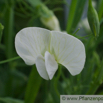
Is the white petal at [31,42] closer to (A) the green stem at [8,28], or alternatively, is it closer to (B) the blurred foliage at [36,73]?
(B) the blurred foliage at [36,73]

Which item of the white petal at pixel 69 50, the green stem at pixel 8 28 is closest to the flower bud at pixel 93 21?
the white petal at pixel 69 50

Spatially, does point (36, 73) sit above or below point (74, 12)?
below

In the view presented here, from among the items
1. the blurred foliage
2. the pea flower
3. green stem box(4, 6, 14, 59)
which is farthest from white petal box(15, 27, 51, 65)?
green stem box(4, 6, 14, 59)

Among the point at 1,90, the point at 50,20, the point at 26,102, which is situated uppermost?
the point at 50,20

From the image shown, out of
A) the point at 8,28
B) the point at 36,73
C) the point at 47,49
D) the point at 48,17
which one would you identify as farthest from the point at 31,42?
the point at 8,28

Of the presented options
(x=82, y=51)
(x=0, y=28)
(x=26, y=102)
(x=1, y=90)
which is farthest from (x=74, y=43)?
(x=1, y=90)

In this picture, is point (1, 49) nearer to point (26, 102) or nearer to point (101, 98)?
point (26, 102)

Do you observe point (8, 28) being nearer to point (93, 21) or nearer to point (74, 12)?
point (74, 12)
